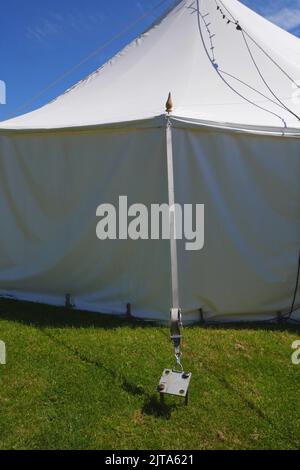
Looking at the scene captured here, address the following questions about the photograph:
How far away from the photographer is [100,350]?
3.24 meters

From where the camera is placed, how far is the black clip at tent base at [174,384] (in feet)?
8.03

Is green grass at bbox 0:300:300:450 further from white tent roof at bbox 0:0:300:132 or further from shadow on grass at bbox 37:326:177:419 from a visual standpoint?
white tent roof at bbox 0:0:300:132

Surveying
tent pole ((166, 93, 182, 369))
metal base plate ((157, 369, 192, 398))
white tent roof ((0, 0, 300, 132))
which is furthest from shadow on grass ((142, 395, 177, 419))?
white tent roof ((0, 0, 300, 132))

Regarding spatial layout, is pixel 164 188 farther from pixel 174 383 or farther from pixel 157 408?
pixel 157 408

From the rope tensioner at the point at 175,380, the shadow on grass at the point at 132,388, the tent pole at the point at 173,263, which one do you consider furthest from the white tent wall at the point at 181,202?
the rope tensioner at the point at 175,380

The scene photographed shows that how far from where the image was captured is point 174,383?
2.52 m

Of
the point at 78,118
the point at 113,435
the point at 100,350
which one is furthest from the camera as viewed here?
the point at 78,118

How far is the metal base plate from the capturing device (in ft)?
8.03

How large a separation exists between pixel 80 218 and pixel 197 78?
180 cm

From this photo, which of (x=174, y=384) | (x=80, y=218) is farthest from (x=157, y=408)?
(x=80, y=218)

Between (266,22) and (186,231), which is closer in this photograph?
(186,231)
